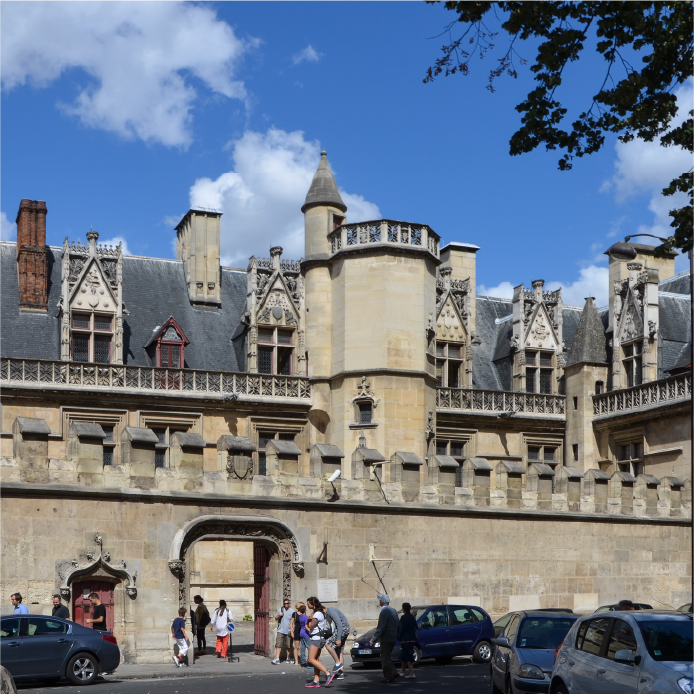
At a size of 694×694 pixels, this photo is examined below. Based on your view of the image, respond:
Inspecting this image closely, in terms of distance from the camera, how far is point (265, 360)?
32.2 metres

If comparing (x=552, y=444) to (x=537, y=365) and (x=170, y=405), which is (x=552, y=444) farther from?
(x=170, y=405)

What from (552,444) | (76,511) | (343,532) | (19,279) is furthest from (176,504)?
(552,444)

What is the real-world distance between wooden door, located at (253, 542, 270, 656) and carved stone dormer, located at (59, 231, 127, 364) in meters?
8.54

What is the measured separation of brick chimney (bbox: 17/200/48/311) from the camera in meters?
30.8

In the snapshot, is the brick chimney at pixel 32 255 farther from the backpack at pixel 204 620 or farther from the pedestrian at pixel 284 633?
the pedestrian at pixel 284 633

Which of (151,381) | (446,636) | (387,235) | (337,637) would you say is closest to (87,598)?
(337,637)

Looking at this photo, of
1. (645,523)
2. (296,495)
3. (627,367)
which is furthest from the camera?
(627,367)

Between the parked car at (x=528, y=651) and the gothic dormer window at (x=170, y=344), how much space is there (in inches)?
641

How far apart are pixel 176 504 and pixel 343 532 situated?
3700 mm

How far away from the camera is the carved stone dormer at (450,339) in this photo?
112 ft

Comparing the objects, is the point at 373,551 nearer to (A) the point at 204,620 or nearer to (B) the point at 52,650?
(A) the point at 204,620

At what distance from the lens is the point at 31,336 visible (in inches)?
1184

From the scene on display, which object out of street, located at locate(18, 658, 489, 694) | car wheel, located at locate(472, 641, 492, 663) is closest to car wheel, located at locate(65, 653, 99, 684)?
street, located at locate(18, 658, 489, 694)

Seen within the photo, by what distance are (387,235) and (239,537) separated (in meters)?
9.83
